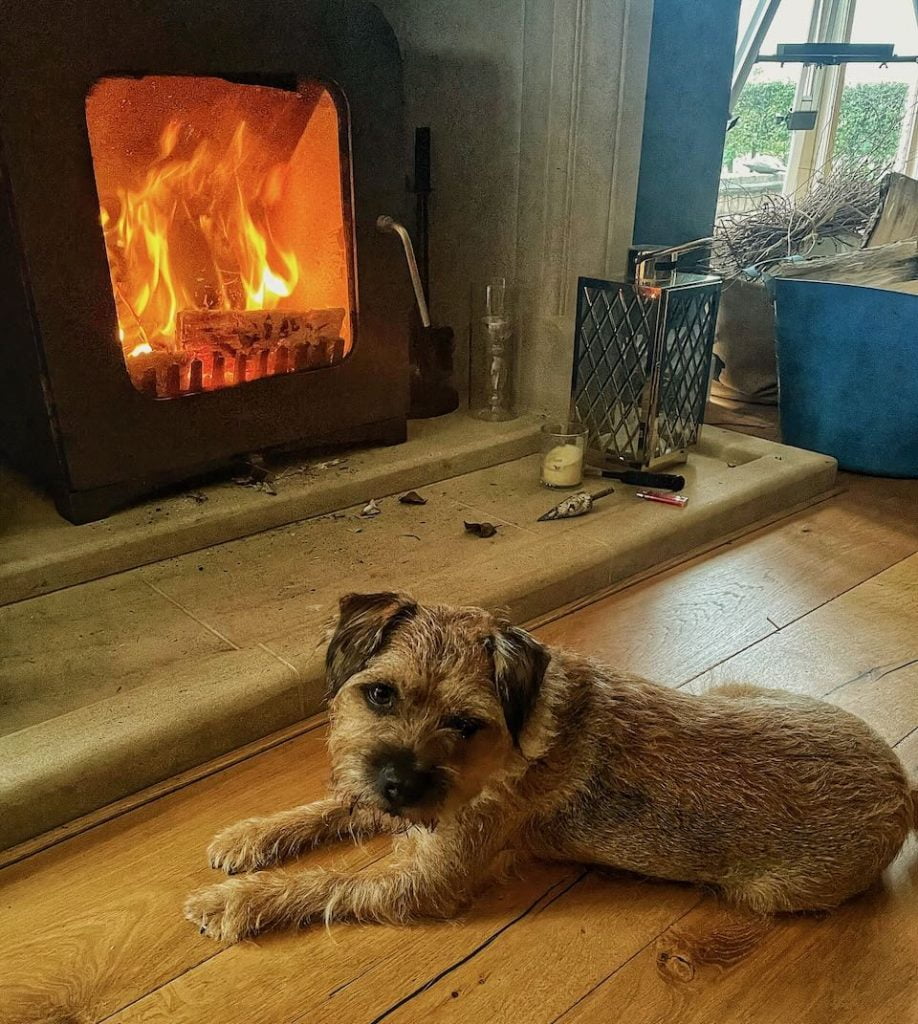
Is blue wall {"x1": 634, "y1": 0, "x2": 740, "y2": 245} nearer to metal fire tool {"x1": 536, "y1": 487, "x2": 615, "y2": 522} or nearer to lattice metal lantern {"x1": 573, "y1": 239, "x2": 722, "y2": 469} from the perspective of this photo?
lattice metal lantern {"x1": 573, "y1": 239, "x2": 722, "y2": 469}

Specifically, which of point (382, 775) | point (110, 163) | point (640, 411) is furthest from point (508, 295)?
point (382, 775)

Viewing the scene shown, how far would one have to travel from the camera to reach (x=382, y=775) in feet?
3.74

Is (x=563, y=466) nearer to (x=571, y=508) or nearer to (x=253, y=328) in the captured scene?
(x=571, y=508)

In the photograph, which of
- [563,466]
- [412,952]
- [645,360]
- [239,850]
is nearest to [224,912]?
[239,850]

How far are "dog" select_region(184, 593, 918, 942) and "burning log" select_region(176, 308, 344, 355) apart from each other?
1.45 meters

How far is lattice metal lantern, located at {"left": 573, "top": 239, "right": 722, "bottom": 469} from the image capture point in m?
2.70

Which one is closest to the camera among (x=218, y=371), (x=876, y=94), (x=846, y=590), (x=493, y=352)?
(x=846, y=590)

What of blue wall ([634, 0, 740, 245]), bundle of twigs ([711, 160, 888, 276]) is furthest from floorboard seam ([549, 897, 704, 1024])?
bundle of twigs ([711, 160, 888, 276])

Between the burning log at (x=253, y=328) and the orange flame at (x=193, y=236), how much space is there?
0.06 meters

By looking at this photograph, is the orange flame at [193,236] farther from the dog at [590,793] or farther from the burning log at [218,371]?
the dog at [590,793]

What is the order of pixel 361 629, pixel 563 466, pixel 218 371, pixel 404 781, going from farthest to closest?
1. pixel 563 466
2. pixel 218 371
3. pixel 361 629
4. pixel 404 781

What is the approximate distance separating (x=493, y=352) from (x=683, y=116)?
137cm

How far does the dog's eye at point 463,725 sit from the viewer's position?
1.16m

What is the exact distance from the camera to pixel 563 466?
271cm
